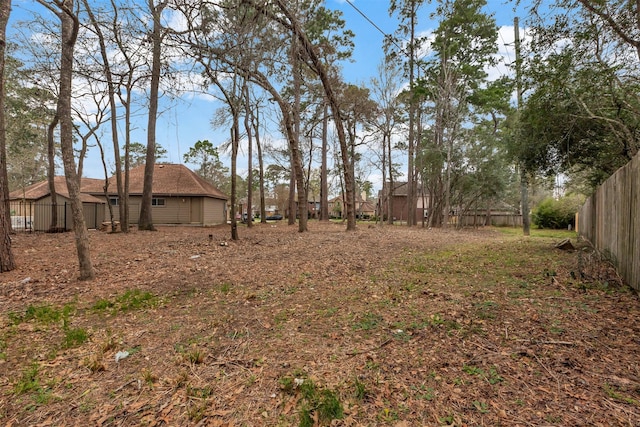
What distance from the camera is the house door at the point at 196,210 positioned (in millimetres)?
19375

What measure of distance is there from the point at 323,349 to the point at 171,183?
19900mm

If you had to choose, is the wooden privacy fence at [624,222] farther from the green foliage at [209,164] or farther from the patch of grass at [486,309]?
the green foliage at [209,164]

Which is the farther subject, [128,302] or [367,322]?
[128,302]

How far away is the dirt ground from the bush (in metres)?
20.0

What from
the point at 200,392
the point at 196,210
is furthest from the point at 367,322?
the point at 196,210

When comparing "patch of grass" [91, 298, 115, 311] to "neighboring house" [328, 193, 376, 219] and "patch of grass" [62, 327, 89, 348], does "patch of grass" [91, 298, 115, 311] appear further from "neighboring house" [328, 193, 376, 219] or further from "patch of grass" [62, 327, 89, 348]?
"neighboring house" [328, 193, 376, 219]

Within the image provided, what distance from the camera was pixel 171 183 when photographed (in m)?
19.7

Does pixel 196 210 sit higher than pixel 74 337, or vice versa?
pixel 196 210

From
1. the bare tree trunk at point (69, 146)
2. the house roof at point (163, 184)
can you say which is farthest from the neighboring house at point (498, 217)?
the bare tree trunk at point (69, 146)

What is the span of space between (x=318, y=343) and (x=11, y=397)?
2.23 meters

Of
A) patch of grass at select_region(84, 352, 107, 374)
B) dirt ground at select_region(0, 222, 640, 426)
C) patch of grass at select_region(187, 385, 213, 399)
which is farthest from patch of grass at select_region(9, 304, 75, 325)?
patch of grass at select_region(187, 385, 213, 399)

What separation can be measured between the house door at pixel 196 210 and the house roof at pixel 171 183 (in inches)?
22.5

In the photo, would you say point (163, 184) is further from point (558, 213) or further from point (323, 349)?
point (558, 213)

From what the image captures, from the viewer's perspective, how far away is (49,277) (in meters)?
5.08
